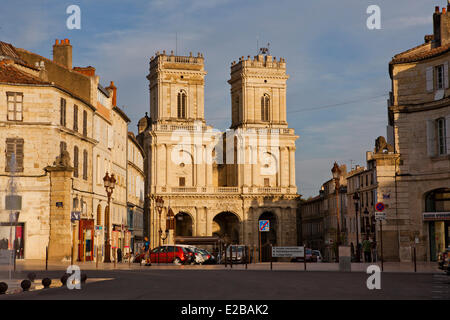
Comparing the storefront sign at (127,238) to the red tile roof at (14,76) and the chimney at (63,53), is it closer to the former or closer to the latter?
the chimney at (63,53)

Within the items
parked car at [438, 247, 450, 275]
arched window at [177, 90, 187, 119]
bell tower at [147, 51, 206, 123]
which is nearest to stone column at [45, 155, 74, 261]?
parked car at [438, 247, 450, 275]

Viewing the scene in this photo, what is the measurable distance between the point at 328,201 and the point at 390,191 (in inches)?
2520

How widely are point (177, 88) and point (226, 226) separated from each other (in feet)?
67.0

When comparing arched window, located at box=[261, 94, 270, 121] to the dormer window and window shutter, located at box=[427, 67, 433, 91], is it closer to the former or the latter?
window shutter, located at box=[427, 67, 433, 91]

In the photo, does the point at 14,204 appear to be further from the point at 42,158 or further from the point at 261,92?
the point at 261,92

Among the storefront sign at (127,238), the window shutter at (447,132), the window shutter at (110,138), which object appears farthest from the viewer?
the storefront sign at (127,238)

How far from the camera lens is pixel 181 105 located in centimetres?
9881

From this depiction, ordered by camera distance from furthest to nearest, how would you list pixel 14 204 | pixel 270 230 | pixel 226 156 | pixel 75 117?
pixel 226 156 → pixel 270 230 → pixel 75 117 → pixel 14 204

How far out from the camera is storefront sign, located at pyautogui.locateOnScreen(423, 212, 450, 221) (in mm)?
40741

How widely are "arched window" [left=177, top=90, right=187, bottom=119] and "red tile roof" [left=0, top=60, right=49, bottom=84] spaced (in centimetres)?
5584

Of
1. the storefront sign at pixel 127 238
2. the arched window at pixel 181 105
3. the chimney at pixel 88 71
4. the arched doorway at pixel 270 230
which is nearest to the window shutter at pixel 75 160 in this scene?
the chimney at pixel 88 71

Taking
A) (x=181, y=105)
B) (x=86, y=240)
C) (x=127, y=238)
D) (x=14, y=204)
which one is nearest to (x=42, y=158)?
(x=14, y=204)

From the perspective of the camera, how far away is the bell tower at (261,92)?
100 m
